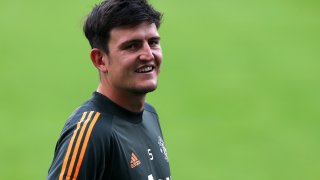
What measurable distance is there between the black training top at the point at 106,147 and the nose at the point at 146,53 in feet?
1.00

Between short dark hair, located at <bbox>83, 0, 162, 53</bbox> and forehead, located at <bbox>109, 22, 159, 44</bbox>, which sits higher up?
short dark hair, located at <bbox>83, 0, 162, 53</bbox>

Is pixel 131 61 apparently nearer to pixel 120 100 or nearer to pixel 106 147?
pixel 120 100

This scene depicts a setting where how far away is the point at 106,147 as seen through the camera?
13.0 feet

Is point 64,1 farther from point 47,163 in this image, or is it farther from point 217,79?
point 47,163

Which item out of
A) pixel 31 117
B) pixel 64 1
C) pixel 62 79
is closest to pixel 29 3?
pixel 64 1

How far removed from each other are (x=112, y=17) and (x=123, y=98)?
1.45 feet

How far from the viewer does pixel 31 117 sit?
11.0m

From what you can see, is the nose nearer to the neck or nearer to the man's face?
the man's face

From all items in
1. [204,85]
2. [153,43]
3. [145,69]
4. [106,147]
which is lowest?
[204,85]

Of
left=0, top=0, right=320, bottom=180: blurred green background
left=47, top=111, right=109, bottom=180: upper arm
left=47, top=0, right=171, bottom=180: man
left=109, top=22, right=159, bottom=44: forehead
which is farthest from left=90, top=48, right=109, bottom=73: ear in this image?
left=0, top=0, right=320, bottom=180: blurred green background

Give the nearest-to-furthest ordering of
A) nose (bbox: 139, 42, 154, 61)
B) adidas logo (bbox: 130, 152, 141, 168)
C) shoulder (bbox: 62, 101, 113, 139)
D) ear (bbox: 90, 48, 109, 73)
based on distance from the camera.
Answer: shoulder (bbox: 62, 101, 113, 139), adidas logo (bbox: 130, 152, 141, 168), nose (bbox: 139, 42, 154, 61), ear (bbox: 90, 48, 109, 73)

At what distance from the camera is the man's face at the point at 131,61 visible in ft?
13.9

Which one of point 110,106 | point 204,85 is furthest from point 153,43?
point 204,85

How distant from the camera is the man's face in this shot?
423 centimetres
